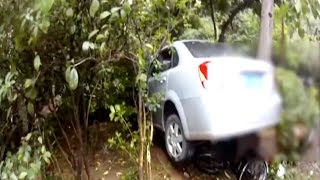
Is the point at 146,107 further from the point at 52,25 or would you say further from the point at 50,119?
the point at 52,25

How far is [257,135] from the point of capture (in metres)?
0.85

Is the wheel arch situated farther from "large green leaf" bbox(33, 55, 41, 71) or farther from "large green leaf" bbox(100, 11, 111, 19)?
"large green leaf" bbox(33, 55, 41, 71)

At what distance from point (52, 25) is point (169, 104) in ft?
4.01

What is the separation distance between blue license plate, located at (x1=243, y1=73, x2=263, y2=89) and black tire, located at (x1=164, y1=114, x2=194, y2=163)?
304 cm

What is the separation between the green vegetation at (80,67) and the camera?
11.0ft

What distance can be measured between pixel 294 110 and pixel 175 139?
356 centimetres

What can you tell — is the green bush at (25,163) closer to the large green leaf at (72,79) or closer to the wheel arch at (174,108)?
the large green leaf at (72,79)

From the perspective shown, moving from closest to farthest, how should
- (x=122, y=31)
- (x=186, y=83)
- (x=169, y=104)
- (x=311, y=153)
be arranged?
(x=311, y=153) < (x=186, y=83) < (x=122, y=31) < (x=169, y=104)

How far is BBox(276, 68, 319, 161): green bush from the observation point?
2.54 feet

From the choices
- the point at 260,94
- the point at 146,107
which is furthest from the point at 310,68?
the point at 146,107

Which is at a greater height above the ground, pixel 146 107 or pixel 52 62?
pixel 52 62

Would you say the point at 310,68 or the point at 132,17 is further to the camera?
the point at 132,17

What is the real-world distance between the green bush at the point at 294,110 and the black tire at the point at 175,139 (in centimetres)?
305

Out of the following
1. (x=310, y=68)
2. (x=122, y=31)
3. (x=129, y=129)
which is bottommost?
(x=129, y=129)
